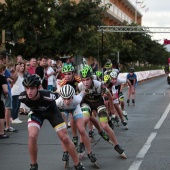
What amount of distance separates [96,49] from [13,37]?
16.5m

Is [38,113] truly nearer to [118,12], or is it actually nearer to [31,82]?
[31,82]

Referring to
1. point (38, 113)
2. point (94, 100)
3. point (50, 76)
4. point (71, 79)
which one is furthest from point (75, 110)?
point (50, 76)

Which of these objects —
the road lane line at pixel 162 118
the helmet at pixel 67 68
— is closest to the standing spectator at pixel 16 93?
the road lane line at pixel 162 118

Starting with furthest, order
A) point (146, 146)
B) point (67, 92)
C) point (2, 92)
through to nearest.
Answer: point (2, 92) → point (146, 146) → point (67, 92)

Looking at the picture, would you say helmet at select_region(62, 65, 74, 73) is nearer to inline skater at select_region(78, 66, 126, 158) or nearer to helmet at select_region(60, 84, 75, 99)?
inline skater at select_region(78, 66, 126, 158)

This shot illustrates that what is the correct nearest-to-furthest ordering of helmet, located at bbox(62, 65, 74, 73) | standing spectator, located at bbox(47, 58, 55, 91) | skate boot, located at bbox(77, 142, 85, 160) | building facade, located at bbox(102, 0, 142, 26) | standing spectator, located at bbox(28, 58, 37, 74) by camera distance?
skate boot, located at bbox(77, 142, 85, 160) < helmet, located at bbox(62, 65, 74, 73) < standing spectator, located at bbox(28, 58, 37, 74) < standing spectator, located at bbox(47, 58, 55, 91) < building facade, located at bbox(102, 0, 142, 26)

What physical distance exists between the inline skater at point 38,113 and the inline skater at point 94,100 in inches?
59.5

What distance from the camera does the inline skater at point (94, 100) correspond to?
9.04 m

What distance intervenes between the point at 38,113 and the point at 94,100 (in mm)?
2245

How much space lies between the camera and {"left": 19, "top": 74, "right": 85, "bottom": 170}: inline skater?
7.29m

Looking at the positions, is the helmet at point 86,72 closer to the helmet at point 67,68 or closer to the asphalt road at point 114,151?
the helmet at point 67,68

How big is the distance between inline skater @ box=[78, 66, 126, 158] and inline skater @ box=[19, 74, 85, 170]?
1.51 m

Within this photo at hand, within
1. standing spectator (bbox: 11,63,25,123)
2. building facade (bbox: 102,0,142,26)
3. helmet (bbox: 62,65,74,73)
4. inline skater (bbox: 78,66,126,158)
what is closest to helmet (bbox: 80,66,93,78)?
inline skater (bbox: 78,66,126,158)

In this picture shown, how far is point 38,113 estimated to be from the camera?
7645 millimetres
